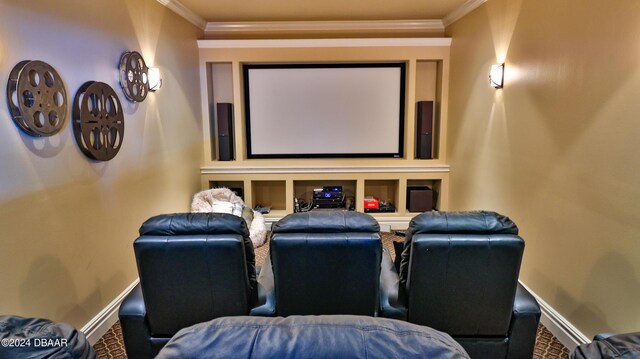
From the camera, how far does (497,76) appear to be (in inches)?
129

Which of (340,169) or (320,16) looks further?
(340,169)

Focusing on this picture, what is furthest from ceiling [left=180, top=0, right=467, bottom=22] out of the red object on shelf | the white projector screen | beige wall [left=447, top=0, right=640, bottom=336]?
the red object on shelf

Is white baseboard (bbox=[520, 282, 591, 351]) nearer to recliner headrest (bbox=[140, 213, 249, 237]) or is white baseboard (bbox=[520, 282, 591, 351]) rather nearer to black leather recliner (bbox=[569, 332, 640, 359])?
black leather recliner (bbox=[569, 332, 640, 359])

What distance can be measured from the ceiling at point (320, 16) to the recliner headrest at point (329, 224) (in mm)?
2874

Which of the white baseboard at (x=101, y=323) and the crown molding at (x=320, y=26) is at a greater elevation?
the crown molding at (x=320, y=26)

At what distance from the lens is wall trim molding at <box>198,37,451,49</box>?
4711mm

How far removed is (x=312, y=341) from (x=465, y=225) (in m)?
1.24

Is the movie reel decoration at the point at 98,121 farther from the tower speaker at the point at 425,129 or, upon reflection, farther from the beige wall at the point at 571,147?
the tower speaker at the point at 425,129

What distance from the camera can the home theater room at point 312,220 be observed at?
5.75 feet

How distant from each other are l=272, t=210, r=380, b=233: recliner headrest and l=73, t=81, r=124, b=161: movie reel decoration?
57.8 inches

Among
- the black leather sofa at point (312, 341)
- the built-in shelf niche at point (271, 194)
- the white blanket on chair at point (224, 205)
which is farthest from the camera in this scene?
the built-in shelf niche at point (271, 194)

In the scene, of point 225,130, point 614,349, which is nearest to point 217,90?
point 225,130

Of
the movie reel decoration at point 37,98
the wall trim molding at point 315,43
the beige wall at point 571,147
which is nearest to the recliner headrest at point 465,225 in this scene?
the beige wall at point 571,147

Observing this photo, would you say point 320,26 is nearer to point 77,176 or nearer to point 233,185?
point 233,185
